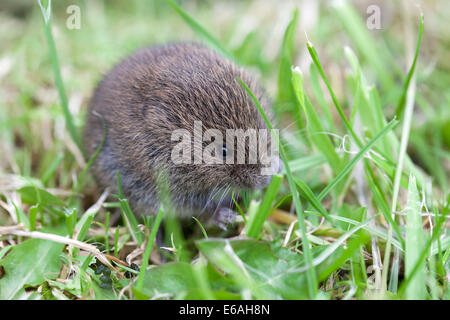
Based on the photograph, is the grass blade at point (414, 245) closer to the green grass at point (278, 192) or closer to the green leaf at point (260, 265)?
the green grass at point (278, 192)

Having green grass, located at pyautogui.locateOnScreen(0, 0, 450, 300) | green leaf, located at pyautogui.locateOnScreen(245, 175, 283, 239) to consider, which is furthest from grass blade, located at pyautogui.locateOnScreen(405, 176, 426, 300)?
green leaf, located at pyautogui.locateOnScreen(245, 175, 283, 239)

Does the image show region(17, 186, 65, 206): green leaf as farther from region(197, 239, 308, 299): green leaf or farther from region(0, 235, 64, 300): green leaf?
region(197, 239, 308, 299): green leaf

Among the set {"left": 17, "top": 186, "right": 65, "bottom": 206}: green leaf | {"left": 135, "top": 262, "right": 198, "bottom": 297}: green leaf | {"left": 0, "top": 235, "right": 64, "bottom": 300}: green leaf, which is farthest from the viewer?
{"left": 17, "top": 186, "right": 65, "bottom": 206}: green leaf

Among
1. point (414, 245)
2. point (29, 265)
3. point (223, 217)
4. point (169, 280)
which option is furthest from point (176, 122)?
point (414, 245)

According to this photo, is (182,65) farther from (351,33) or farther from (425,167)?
(425,167)

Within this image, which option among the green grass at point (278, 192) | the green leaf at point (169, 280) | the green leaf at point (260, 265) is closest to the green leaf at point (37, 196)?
the green grass at point (278, 192)

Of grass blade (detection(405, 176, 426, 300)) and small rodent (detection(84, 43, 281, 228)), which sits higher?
small rodent (detection(84, 43, 281, 228))
